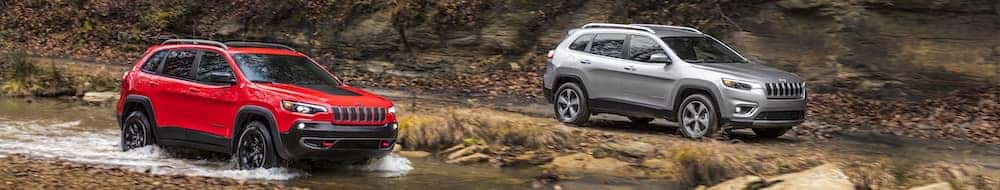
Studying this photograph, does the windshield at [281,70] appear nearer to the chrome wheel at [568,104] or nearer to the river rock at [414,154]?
the river rock at [414,154]

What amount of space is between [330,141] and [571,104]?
5612 millimetres

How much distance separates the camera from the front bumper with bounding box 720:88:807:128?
43.5 ft

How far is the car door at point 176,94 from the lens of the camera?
11.9 meters

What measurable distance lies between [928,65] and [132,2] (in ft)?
70.7

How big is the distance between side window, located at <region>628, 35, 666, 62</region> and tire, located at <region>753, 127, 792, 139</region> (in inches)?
66.9

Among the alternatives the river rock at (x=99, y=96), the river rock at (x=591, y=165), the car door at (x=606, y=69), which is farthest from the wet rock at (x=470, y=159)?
the river rock at (x=99, y=96)

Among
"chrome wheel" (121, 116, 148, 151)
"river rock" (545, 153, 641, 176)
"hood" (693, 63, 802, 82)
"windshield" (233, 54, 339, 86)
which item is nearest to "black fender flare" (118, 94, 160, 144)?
"chrome wheel" (121, 116, 148, 151)

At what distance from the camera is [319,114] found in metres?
10.8

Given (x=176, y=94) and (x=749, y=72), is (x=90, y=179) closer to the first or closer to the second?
(x=176, y=94)

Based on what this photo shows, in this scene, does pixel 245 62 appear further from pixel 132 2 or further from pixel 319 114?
pixel 132 2

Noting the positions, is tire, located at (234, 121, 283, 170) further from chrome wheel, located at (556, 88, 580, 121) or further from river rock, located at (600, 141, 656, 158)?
chrome wheel, located at (556, 88, 580, 121)

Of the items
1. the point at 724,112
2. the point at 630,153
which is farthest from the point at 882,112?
the point at 630,153

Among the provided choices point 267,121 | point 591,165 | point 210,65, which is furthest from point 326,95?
point 591,165

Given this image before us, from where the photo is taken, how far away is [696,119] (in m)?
13.9
